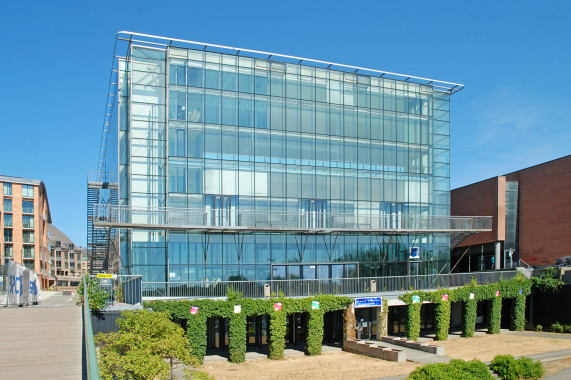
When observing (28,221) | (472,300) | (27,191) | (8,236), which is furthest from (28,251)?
(472,300)

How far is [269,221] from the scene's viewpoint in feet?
123

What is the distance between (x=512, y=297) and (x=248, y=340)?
1995 centimetres

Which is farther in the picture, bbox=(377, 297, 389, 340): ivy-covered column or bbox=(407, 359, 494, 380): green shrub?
bbox=(377, 297, 389, 340): ivy-covered column

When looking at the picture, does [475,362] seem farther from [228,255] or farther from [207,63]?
[207,63]

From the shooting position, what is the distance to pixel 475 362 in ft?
78.0

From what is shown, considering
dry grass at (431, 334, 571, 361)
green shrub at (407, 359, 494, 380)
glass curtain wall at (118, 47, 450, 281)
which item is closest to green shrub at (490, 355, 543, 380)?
green shrub at (407, 359, 494, 380)

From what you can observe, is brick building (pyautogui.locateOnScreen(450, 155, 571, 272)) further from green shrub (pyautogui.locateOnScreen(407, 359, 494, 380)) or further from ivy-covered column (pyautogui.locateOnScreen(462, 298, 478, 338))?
green shrub (pyautogui.locateOnScreen(407, 359, 494, 380))

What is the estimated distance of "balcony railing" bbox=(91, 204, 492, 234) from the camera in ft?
112

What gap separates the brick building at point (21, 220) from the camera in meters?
85.2

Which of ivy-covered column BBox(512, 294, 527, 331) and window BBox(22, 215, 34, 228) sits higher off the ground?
window BBox(22, 215, 34, 228)

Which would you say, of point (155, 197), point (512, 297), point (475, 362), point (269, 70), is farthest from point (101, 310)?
point (512, 297)

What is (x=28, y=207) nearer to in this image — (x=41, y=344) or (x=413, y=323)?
(x=413, y=323)

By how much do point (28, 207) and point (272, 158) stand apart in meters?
64.8

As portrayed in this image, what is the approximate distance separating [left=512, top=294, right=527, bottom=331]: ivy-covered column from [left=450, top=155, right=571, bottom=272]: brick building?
20.1 ft
